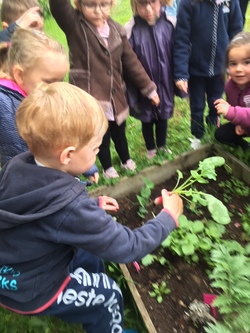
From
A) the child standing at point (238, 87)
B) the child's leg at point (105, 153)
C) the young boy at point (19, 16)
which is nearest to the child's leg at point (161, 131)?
the child's leg at point (105, 153)

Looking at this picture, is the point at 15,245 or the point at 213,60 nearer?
the point at 15,245

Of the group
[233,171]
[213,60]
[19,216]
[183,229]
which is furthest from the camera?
[213,60]

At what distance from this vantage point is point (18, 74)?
1890 mm

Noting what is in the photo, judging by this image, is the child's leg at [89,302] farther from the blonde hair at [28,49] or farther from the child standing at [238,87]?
the child standing at [238,87]

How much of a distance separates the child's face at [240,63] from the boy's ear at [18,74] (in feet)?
4.94

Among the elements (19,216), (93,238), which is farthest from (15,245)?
(93,238)

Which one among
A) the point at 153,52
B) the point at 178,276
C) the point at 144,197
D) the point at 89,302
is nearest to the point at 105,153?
the point at 144,197

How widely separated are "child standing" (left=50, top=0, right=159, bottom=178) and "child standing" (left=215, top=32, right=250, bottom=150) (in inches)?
23.8

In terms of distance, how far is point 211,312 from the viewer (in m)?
1.74

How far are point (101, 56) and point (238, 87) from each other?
3.48ft

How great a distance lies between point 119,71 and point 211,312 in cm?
181

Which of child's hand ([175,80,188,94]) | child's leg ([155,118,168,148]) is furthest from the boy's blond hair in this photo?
child's leg ([155,118,168,148])

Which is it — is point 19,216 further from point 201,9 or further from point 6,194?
point 201,9

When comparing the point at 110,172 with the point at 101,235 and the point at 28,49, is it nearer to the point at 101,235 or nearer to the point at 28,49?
the point at 28,49
